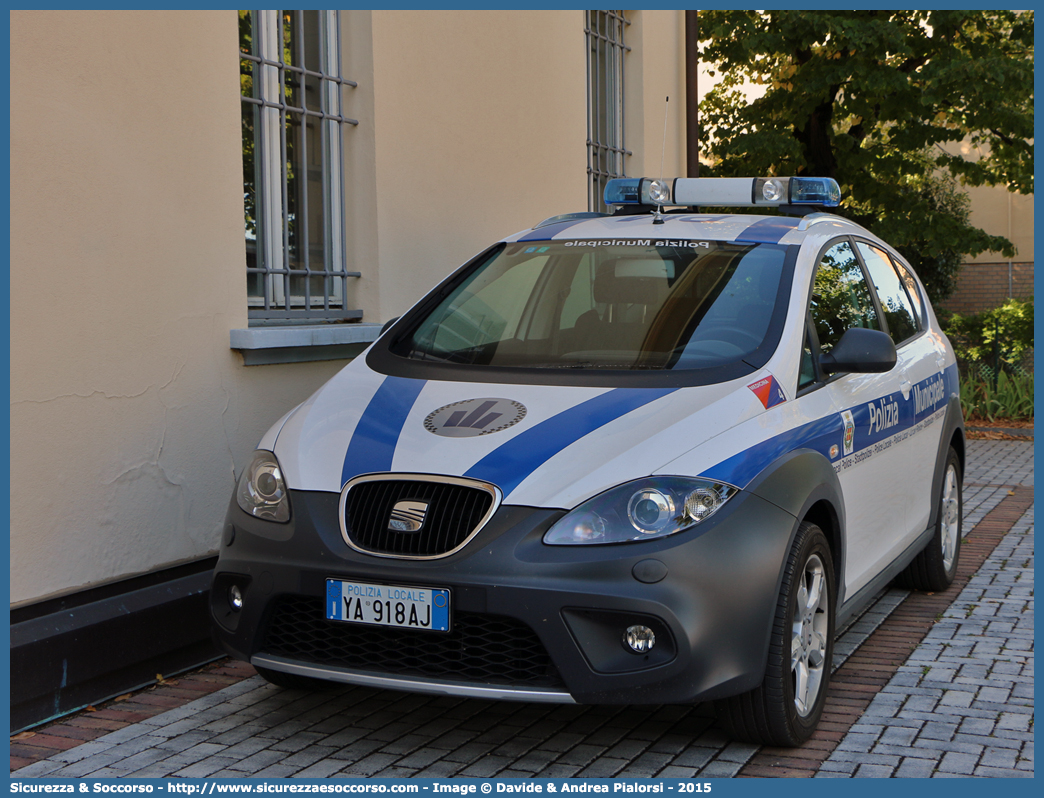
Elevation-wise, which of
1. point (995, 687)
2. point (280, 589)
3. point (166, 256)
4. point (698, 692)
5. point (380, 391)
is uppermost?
point (166, 256)

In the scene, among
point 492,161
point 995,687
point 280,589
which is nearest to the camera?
point 280,589

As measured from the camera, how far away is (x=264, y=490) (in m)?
3.92

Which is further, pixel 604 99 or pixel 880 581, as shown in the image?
pixel 604 99

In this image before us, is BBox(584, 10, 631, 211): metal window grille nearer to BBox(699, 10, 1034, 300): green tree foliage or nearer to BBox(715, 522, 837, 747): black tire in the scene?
BBox(699, 10, 1034, 300): green tree foliage

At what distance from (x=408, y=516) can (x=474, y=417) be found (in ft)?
1.53

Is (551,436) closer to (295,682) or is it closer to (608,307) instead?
(608,307)

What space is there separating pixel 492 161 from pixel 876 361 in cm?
420

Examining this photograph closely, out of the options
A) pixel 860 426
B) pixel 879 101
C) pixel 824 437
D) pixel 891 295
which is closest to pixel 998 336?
pixel 879 101

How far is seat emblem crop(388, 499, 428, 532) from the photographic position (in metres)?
3.57

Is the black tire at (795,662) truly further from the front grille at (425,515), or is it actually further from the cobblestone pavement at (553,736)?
the front grille at (425,515)

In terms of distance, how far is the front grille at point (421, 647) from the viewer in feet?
A: 11.4

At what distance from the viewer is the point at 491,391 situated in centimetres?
410

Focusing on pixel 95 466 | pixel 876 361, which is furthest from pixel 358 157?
pixel 876 361

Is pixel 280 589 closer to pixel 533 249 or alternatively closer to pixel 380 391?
pixel 380 391
